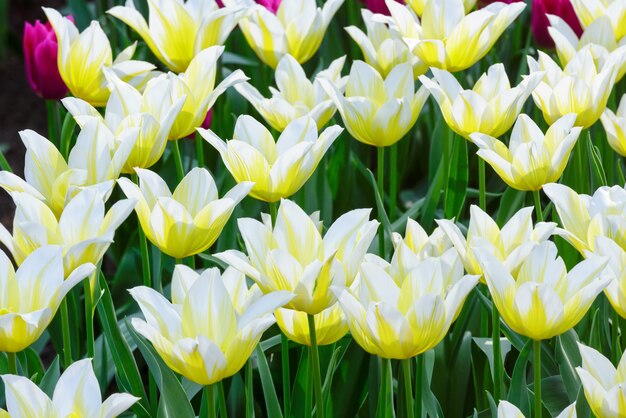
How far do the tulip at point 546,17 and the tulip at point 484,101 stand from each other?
0.53 metres

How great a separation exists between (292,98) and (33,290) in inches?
27.1

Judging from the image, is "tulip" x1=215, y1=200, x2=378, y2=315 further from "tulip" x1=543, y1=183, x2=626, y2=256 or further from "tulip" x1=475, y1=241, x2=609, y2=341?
"tulip" x1=543, y1=183, x2=626, y2=256

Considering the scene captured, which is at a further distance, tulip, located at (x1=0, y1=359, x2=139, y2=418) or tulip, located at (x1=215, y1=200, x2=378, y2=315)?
tulip, located at (x1=215, y1=200, x2=378, y2=315)

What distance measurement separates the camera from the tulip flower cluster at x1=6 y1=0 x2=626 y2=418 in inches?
42.3

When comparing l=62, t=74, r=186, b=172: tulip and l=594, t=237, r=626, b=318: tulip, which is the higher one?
l=62, t=74, r=186, b=172: tulip

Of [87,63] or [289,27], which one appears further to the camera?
[289,27]

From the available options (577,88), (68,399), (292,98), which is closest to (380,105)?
(292,98)

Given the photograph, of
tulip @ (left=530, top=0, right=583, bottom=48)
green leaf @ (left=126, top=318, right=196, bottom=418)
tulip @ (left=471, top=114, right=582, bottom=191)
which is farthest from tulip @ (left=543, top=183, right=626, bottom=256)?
tulip @ (left=530, top=0, right=583, bottom=48)

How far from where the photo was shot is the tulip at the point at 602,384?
1.00m

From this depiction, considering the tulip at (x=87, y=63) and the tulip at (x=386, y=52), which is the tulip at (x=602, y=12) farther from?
the tulip at (x=87, y=63)

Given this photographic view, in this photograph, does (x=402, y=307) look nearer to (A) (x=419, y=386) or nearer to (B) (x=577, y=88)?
(A) (x=419, y=386)

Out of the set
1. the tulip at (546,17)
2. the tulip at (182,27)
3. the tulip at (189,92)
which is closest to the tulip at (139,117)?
the tulip at (189,92)

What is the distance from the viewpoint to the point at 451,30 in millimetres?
1735

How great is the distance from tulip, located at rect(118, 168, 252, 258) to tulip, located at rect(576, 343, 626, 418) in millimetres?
450
